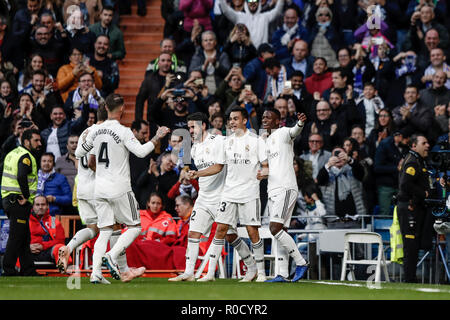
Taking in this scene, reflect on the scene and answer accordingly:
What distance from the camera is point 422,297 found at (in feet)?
36.0

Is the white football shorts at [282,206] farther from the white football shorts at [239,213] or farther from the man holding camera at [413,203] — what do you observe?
the man holding camera at [413,203]

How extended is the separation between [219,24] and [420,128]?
18.6ft

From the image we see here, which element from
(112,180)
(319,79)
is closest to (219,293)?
(112,180)

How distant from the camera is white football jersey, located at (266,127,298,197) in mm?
14078

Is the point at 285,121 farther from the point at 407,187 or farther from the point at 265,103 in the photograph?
the point at 407,187

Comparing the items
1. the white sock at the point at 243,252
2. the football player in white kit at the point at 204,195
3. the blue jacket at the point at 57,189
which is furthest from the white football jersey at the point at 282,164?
the blue jacket at the point at 57,189

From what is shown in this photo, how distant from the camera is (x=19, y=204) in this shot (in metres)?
17.0

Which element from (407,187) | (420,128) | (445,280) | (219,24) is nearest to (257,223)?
(407,187)

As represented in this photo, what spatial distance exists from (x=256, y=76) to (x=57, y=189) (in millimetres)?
5015

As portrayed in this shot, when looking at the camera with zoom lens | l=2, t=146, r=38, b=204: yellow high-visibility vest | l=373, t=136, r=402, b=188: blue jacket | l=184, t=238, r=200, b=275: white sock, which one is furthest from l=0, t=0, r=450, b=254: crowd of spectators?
the camera with zoom lens

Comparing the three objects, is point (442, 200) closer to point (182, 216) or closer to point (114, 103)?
point (182, 216)

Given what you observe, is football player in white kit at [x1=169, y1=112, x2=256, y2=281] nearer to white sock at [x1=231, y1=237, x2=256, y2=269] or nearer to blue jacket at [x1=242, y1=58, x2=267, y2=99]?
white sock at [x1=231, y1=237, x2=256, y2=269]

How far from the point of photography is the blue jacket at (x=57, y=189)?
1867 cm

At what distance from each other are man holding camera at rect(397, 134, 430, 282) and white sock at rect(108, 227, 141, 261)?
17.5ft
